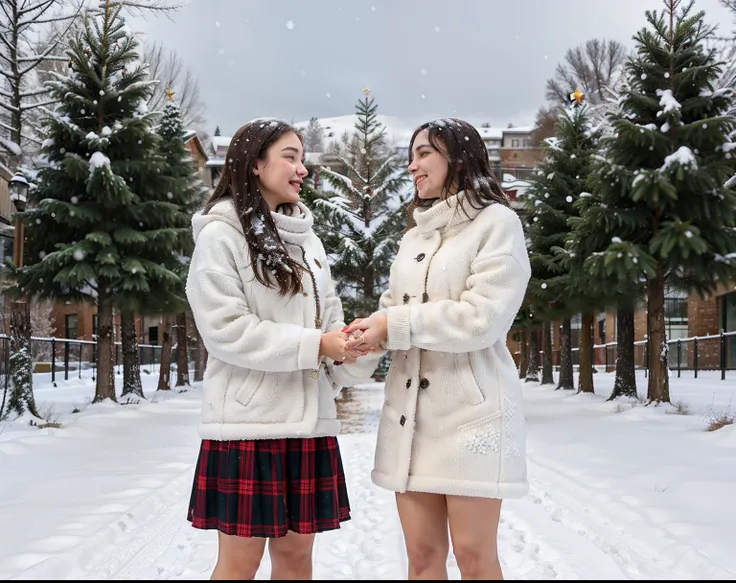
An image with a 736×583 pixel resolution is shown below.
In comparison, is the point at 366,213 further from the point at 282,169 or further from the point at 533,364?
the point at 533,364

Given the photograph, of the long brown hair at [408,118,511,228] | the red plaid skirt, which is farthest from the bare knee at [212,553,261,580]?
the long brown hair at [408,118,511,228]

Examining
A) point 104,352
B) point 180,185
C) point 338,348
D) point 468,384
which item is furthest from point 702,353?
point 338,348

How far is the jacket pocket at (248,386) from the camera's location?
2.60 m

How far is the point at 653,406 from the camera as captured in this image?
483 inches

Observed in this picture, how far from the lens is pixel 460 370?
2.65 metres

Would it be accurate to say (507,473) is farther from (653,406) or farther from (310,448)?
(653,406)

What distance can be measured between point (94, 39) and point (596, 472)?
13.4m

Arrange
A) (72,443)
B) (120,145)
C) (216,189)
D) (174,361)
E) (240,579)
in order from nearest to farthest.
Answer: (240,579)
(216,189)
(72,443)
(120,145)
(174,361)

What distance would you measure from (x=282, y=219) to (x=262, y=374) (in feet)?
2.32

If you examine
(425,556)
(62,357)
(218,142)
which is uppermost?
(218,142)

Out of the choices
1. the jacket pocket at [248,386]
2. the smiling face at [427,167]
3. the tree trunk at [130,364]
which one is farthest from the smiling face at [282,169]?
the tree trunk at [130,364]

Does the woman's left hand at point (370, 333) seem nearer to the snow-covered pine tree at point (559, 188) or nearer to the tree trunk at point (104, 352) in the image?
the tree trunk at point (104, 352)

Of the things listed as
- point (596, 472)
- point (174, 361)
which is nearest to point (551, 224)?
point (596, 472)

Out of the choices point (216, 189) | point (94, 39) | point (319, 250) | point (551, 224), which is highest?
point (94, 39)
